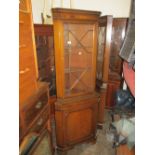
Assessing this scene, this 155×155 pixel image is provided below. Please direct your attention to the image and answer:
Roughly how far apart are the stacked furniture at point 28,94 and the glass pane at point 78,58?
483 mm

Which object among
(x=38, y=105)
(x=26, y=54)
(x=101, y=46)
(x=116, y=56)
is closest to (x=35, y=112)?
(x=38, y=105)

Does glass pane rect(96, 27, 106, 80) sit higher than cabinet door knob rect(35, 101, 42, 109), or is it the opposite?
glass pane rect(96, 27, 106, 80)

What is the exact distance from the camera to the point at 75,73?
1938 millimetres

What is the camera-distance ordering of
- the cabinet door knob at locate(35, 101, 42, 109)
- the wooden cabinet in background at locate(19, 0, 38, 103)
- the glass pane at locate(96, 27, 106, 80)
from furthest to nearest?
the glass pane at locate(96, 27, 106, 80) < the cabinet door knob at locate(35, 101, 42, 109) < the wooden cabinet in background at locate(19, 0, 38, 103)

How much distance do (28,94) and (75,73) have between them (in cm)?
82

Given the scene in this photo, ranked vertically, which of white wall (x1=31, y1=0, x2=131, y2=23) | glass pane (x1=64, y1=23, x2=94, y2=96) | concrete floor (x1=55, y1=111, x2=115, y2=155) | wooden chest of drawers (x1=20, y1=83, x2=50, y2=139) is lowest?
concrete floor (x1=55, y1=111, x2=115, y2=155)

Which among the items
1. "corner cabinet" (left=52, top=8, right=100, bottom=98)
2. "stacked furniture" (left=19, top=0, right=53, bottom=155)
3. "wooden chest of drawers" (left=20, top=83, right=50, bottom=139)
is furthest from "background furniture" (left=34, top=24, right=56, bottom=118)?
"stacked furniture" (left=19, top=0, right=53, bottom=155)

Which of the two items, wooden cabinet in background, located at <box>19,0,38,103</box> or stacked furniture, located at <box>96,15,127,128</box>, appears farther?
stacked furniture, located at <box>96,15,127,128</box>

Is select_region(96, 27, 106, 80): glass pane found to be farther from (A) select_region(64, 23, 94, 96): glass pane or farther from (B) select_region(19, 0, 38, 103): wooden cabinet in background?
(B) select_region(19, 0, 38, 103): wooden cabinet in background

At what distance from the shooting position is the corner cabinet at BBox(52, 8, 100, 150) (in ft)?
5.58

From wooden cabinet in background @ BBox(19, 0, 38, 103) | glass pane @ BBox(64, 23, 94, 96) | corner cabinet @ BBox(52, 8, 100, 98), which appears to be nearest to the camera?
wooden cabinet in background @ BBox(19, 0, 38, 103)
